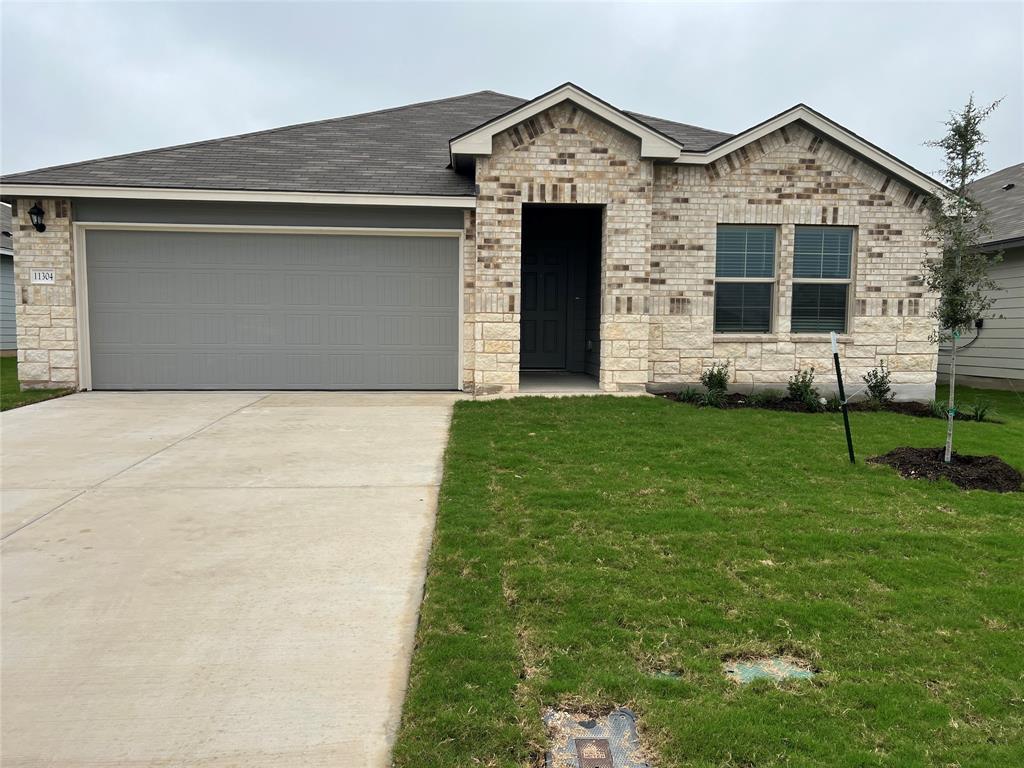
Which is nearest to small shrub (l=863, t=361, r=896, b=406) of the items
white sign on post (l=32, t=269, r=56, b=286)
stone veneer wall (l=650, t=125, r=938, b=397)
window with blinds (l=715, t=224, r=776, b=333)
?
stone veneer wall (l=650, t=125, r=938, b=397)

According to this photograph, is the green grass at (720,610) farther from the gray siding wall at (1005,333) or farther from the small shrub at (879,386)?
the gray siding wall at (1005,333)

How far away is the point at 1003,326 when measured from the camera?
47.8ft

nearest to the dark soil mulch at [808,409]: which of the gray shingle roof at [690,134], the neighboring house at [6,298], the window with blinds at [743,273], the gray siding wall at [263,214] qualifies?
the window with blinds at [743,273]

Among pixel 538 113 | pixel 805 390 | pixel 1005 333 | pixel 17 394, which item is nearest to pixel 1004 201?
pixel 1005 333

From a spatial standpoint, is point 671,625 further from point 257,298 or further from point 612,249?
point 257,298

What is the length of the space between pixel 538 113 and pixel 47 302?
8.20m

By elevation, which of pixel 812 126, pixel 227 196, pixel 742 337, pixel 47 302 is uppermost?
pixel 812 126

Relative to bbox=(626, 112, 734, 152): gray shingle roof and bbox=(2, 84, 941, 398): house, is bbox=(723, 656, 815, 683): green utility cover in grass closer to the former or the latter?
bbox=(2, 84, 941, 398): house

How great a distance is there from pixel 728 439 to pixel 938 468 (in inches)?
82.7

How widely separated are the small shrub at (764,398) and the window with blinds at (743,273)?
4.11 ft

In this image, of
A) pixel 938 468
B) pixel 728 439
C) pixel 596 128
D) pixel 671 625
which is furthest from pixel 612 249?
pixel 671 625

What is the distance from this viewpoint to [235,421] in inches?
343

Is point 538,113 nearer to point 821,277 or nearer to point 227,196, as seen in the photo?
point 227,196

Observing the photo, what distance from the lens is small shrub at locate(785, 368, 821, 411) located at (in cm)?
1043
